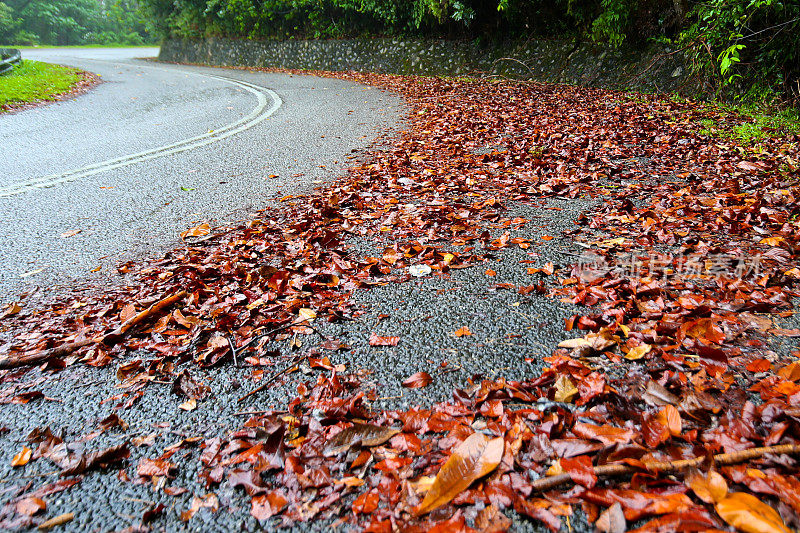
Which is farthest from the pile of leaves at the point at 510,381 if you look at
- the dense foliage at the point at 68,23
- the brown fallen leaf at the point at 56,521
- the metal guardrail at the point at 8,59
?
the dense foliage at the point at 68,23

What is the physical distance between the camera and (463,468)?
147 centimetres

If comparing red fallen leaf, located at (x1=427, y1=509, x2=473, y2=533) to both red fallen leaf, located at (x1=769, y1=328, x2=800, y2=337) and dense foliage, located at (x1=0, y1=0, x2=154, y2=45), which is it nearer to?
red fallen leaf, located at (x1=769, y1=328, x2=800, y2=337)

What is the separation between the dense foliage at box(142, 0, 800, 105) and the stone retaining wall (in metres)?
0.30

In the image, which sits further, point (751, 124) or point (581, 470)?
point (751, 124)

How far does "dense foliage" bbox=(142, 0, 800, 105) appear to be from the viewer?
7250mm

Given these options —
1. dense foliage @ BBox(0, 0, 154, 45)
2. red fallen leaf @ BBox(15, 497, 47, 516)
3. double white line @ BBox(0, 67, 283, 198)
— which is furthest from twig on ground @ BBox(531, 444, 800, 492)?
dense foliage @ BBox(0, 0, 154, 45)

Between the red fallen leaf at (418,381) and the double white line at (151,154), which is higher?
the red fallen leaf at (418,381)

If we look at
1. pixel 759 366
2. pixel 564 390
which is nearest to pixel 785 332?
pixel 759 366

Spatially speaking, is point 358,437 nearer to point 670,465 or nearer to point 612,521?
point 612,521

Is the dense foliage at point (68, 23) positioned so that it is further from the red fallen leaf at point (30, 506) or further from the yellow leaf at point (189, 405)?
the red fallen leaf at point (30, 506)

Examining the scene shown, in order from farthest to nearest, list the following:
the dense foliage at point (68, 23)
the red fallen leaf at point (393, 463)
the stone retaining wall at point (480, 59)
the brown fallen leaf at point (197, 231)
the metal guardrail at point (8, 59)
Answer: the dense foliage at point (68, 23)
the metal guardrail at point (8, 59)
the stone retaining wall at point (480, 59)
the brown fallen leaf at point (197, 231)
the red fallen leaf at point (393, 463)

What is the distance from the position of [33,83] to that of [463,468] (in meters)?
13.8

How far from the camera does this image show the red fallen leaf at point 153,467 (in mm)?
1540

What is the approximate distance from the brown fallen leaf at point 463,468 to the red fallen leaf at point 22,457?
134 centimetres
